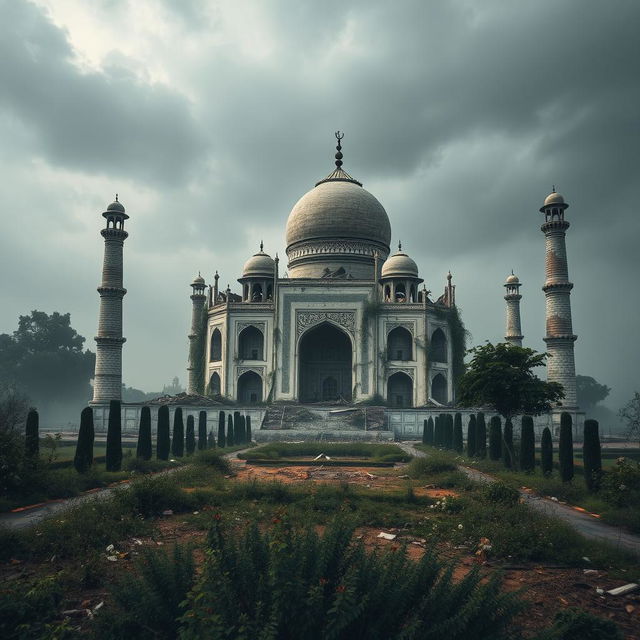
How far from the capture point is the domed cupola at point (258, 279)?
3466 cm

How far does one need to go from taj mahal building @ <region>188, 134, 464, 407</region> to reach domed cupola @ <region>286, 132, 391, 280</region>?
9 cm

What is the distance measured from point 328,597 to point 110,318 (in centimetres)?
2764

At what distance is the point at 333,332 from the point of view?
3384cm

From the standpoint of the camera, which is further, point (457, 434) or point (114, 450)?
point (457, 434)

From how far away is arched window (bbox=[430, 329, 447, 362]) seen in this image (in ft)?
106

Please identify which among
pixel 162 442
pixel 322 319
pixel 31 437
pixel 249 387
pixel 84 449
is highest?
pixel 322 319

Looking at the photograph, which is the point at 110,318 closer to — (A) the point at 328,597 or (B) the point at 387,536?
(B) the point at 387,536

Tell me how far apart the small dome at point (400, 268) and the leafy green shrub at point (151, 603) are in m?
29.9

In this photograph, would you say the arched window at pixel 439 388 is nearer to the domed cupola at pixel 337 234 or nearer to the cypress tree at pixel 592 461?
the domed cupola at pixel 337 234

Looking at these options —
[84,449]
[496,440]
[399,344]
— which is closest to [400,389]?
[399,344]

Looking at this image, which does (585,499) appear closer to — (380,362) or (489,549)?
(489,549)

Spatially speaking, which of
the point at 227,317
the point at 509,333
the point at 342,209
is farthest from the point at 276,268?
the point at 509,333

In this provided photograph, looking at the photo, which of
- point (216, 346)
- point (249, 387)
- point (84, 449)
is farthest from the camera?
point (216, 346)

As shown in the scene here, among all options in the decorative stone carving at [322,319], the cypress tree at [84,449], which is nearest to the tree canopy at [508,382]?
the cypress tree at [84,449]
